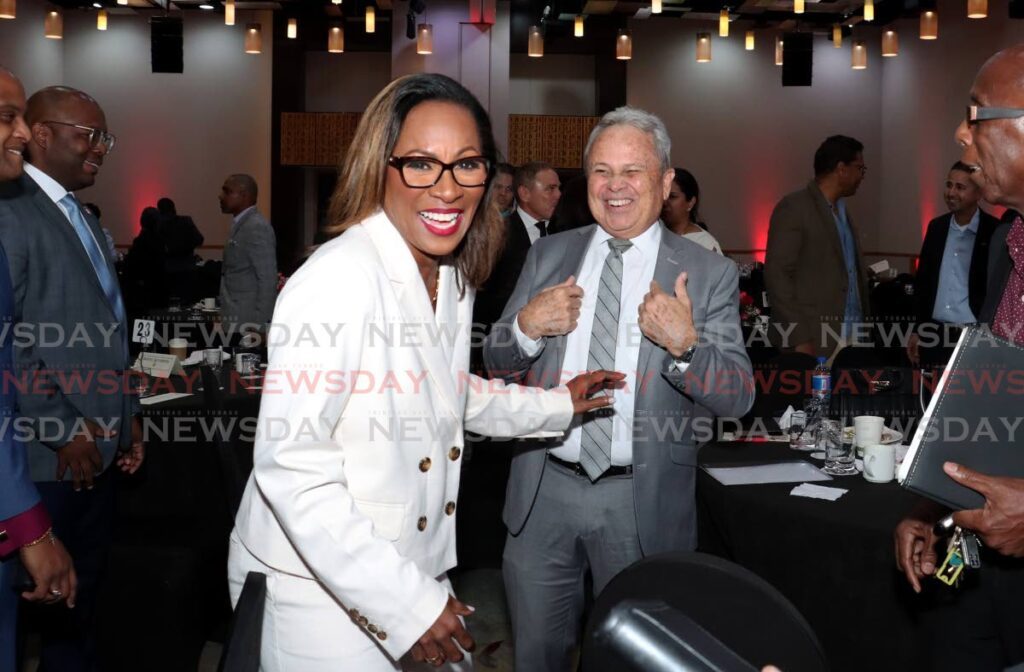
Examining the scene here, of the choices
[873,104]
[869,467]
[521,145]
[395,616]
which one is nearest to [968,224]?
[869,467]

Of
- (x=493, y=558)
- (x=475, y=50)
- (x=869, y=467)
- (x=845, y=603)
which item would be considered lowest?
(x=493, y=558)

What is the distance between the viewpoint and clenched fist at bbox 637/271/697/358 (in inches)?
91.3

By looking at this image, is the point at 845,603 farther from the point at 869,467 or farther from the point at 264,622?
the point at 264,622

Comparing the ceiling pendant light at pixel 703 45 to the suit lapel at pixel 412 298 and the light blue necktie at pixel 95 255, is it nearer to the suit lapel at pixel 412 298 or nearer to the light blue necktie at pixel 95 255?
the light blue necktie at pixel 95 255

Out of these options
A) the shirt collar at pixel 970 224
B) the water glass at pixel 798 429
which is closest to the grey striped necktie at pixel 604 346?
the water glass at pixel 798 429

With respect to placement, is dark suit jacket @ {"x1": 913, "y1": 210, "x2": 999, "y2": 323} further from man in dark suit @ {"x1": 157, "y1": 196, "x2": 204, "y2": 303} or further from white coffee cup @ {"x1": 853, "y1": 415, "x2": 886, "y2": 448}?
man in dark suit @ {"x1": 157, "y1": 196, "x2": 204, "y2": 303}

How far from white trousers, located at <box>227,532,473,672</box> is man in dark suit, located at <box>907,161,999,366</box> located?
4.44 metres

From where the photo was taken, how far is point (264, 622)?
58.6 inches

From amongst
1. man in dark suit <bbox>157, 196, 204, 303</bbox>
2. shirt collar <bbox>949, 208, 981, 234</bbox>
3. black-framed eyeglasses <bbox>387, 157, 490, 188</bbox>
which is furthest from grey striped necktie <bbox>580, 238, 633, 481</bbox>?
man in dark suit <bbox>157, 196, 204, 303</bbox>

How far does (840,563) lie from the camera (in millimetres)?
2486

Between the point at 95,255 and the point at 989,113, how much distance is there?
2.52 m

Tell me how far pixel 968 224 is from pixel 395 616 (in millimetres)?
4841

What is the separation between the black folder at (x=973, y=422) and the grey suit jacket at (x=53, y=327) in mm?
2244

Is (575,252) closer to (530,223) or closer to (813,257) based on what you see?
(813,257)
